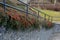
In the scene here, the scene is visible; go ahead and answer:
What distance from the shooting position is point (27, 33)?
8.72 metres

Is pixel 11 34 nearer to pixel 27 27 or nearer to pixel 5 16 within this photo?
pixel 5 16

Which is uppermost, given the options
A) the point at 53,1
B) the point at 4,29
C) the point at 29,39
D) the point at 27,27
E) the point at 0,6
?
the point at 0,6

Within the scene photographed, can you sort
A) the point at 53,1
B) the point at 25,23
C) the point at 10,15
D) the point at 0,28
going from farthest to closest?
the point at 53,1, the point at 25,23, the point at 10,15, the point at 0,28

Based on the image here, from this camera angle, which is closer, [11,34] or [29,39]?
[11,34]

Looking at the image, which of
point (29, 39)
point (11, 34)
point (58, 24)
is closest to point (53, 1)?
point (58, 24)

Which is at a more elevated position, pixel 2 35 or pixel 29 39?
pixel 2 35

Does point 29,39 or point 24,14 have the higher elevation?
point 24,14

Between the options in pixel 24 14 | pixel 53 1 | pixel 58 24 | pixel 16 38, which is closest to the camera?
pixel 16 38

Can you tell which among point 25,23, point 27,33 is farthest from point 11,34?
point 27,33

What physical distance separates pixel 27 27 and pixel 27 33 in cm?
37

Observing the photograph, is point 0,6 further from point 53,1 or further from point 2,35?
point 53,1

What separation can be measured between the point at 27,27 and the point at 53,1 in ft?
83.7

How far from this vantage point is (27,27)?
27.7 ft

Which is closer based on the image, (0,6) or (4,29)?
(4,29)
